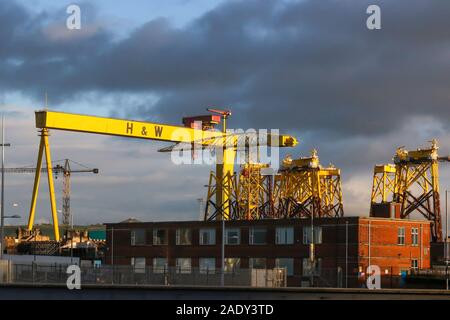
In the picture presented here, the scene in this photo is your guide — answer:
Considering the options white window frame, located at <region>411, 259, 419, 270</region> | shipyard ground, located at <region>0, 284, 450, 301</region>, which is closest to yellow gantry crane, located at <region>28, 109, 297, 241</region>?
white window frame, located at <region>411, 259, 419, 270</region>

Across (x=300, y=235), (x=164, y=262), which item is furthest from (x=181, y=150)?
(x=300, y=235)

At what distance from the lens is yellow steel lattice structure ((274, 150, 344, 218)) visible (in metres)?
140

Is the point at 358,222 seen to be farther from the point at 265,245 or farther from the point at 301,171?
the point at 301,171

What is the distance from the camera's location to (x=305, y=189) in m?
150

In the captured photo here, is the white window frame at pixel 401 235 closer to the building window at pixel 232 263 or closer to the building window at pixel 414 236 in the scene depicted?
the building window at pixel 414 236

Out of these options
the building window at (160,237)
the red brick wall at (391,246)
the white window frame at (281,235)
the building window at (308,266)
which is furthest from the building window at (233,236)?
the red brick wall at (391,246)

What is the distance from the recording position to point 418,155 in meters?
127

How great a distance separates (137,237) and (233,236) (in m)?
12.4

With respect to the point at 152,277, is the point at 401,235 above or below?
above

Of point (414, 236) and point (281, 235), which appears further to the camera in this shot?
point (281, 235)

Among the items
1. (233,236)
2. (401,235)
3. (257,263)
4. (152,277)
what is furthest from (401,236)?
(152,277)

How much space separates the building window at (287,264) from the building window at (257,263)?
4.55 feet

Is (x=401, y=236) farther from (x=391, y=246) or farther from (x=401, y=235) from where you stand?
(x=391, y=246)
